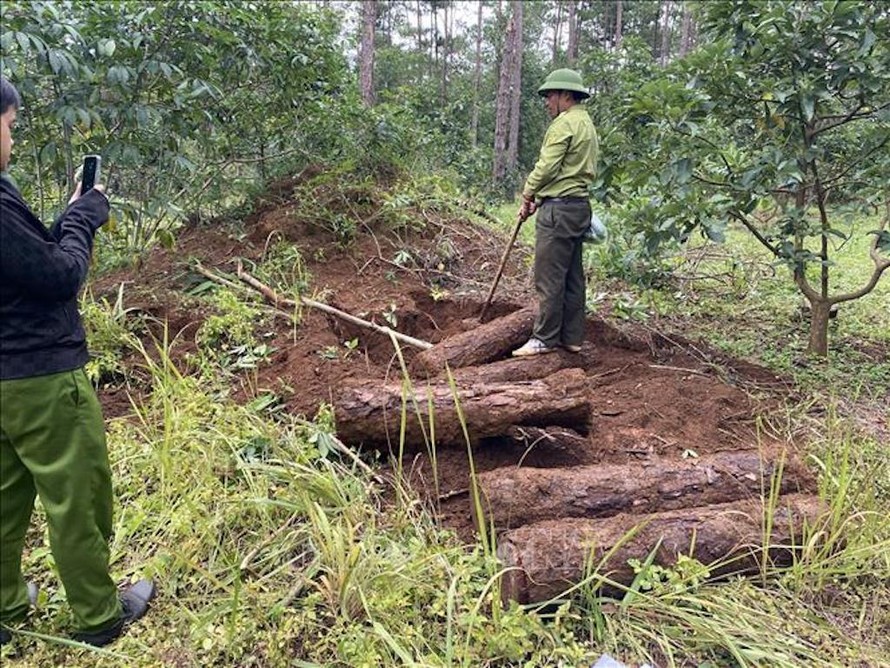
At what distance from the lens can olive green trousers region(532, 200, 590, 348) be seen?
3.95 m

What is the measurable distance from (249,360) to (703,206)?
115 inches

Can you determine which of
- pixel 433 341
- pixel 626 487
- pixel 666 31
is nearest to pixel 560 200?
pixel 433 341

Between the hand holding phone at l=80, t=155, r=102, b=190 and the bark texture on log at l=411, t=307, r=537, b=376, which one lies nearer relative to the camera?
the hand holding phone at l=80, t=155, r=102, b=190

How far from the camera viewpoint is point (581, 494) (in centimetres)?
252

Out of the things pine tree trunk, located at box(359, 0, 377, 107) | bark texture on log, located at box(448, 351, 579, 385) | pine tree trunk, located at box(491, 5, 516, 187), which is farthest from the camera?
pine tree trunk, located at box(491, 5, 516, 187)

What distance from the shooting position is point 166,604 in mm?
2180

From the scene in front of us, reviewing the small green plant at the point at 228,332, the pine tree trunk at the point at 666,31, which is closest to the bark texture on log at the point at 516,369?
the small green plant at the point at 228,332

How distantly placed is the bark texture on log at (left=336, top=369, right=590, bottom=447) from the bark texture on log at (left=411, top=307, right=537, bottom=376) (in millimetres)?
734

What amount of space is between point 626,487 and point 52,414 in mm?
2088

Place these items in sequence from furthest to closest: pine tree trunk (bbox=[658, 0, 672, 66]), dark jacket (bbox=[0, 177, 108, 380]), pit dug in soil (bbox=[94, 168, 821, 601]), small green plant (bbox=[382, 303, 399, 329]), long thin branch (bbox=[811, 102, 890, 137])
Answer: pine tree trunk (bbox=[658, 0, 672, 66]), small green plant (bbox=[382, 303, 399, 329]), long thin branch (bbox=[811, 102, 890, 137]), pit dug in soil (bbox=[94, 168, 821, 601]), dark jacket (bbox=[0, 177, 108, 380])

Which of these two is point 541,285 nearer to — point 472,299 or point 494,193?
point 472,299

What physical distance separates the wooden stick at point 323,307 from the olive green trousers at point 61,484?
2281 millimetres

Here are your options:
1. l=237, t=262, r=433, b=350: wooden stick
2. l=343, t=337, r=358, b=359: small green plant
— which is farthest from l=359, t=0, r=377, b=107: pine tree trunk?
l=343, t=337, r=358, b=359: small green plant

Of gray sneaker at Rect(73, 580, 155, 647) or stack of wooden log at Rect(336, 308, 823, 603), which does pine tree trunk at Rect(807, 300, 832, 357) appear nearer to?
stack of wooden log at Rect(336, 308, 823, 603)
